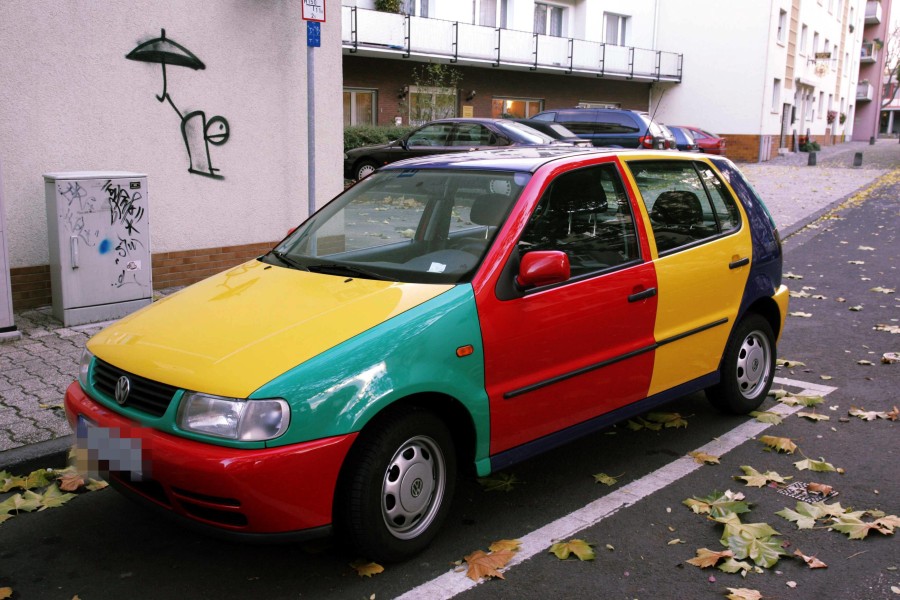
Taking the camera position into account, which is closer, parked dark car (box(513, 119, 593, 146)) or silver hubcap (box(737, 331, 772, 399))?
silver hubcap (box(737, 331, 772, 399))

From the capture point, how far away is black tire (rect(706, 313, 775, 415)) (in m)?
5.10

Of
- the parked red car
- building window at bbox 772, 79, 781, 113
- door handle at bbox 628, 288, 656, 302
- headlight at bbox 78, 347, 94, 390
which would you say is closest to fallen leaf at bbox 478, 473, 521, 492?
door handle at bbox 628, 288, 656, 302

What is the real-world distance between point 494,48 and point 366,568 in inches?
1041

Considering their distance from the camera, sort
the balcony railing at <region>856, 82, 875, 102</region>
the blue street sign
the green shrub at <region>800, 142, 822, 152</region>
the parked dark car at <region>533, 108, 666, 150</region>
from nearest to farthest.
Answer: the blue street sign
the parked dark car at <region>533, 108, 666, 150</region>
the green shrub at <region>800, 142, 822, 152</region>
the balcony railing at <region>856, 82, 875, 102</region>

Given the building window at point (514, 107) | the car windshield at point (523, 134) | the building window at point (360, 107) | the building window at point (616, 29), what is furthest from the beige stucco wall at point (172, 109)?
the building window at point (616, 29)

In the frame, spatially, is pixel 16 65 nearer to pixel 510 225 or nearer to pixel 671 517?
pixel 510 225

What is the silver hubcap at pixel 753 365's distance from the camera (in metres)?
5.24

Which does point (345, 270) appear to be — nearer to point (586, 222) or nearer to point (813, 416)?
point (586, 222)

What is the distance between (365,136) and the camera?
A: 22500 millimetres

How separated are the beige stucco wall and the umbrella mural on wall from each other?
58mm

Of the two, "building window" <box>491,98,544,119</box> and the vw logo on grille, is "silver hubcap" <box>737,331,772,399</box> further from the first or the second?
"building window" <box>491,98,544,119</box>

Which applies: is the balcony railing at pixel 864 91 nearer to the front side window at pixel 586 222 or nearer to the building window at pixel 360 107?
the building window at pixel 360 107

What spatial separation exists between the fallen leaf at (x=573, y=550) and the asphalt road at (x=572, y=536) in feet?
0.16

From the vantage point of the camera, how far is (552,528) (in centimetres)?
382
